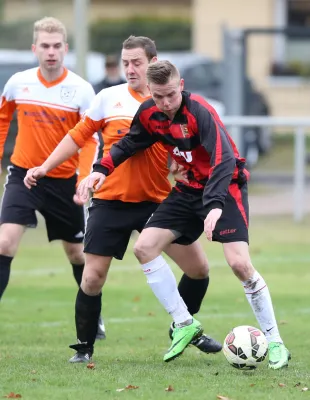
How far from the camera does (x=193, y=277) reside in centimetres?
760

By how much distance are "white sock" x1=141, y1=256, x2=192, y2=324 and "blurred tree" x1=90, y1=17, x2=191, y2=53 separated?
24469 millimetres

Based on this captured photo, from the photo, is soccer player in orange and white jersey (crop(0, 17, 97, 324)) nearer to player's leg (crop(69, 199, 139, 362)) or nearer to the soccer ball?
player's leg (crop(69, 199, 139, 362))

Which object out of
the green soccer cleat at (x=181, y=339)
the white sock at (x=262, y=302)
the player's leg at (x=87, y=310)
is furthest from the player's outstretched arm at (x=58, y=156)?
the white sock at (x=262, y=302)

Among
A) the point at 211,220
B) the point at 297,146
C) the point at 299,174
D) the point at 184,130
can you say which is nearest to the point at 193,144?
the point at 184,130

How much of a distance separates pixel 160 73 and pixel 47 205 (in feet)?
7.04

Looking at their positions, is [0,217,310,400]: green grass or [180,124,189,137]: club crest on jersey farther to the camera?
[180,124,189,137]: club crest on jersey

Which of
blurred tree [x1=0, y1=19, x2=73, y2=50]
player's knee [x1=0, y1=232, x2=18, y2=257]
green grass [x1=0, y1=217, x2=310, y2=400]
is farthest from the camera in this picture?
blurred tree [x1=0, y1=19, x2=73, y2=50]

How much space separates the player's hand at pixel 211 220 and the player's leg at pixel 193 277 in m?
0.86

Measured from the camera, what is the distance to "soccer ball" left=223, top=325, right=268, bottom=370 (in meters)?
6.67

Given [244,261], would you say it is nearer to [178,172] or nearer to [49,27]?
[178,172]

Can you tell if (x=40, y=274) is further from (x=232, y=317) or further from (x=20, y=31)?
(x=20, y=31)

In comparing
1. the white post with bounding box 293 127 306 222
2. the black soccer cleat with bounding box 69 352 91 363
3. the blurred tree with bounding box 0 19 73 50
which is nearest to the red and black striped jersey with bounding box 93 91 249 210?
the black soccer cleat with bounding box 69 352 91 363

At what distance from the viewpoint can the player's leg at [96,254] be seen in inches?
282

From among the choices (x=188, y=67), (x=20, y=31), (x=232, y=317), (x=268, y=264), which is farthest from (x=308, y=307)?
(x=20, y=31)
